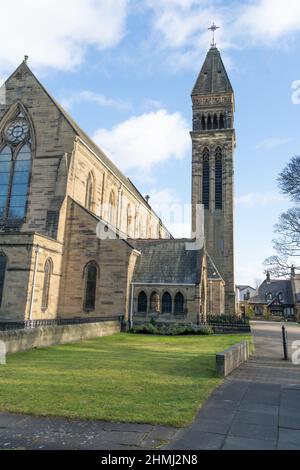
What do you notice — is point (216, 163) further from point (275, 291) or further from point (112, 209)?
point (275, 291)

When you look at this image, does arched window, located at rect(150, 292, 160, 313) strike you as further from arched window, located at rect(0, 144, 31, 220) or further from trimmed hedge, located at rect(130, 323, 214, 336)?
arched window, located at rect(0, 144, 31, 220)

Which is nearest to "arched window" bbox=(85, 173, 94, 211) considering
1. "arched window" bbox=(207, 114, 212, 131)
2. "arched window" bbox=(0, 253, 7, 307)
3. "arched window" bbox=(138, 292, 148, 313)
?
"arched window" bbox=(138, 292, 148, 313)

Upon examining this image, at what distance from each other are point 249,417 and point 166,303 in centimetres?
2136

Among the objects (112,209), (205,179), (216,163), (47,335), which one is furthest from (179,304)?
(216,163)

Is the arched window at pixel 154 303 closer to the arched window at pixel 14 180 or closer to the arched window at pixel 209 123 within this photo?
the arched window at pixel 14 180

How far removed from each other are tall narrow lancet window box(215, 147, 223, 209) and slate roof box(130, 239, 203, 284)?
59.8 ft

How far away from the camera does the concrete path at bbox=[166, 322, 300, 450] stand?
4961 mm

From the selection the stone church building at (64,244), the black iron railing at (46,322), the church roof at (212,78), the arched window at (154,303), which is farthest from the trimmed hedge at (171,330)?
the church roof at (212,78)

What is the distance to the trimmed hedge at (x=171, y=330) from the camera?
24.3 meters

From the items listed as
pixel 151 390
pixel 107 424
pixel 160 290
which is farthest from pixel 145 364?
pixel 160 290

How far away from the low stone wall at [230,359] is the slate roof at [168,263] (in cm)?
1409

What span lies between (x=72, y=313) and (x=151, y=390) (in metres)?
19.8
